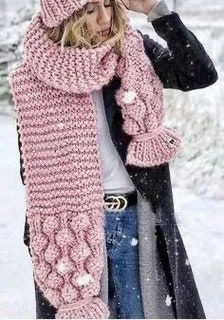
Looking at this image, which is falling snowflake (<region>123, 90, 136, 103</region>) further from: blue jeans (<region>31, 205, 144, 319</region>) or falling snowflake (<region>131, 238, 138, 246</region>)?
falling snowflake (<region>131, 238, 138, 246</region>)

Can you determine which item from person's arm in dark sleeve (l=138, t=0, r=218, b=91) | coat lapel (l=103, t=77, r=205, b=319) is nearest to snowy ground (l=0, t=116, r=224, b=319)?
coat lapel (l=103, t=77, r=205, b=319)

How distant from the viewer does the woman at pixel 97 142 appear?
82.2 inches

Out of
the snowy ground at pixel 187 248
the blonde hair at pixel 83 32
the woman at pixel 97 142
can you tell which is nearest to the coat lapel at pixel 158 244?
the woman at pixel 97 142

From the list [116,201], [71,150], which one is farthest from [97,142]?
[116,201]

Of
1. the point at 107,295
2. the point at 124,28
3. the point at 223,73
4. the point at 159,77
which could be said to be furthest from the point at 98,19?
the point at 223,73

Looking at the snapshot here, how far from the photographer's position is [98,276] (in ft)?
7.29

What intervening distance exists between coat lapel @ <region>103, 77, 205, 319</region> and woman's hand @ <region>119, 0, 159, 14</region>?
0.21 metres

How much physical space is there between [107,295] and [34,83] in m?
0.69

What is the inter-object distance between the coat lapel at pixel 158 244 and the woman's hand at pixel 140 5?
0.21m

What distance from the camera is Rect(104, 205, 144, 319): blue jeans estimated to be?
2.24m

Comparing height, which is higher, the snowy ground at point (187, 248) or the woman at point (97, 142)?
the woman at point (97, 142)

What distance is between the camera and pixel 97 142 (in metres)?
2.18

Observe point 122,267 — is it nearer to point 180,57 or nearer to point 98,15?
point 180,57

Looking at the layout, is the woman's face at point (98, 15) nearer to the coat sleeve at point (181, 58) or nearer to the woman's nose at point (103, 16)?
the woman's nose at point (103, 16)
